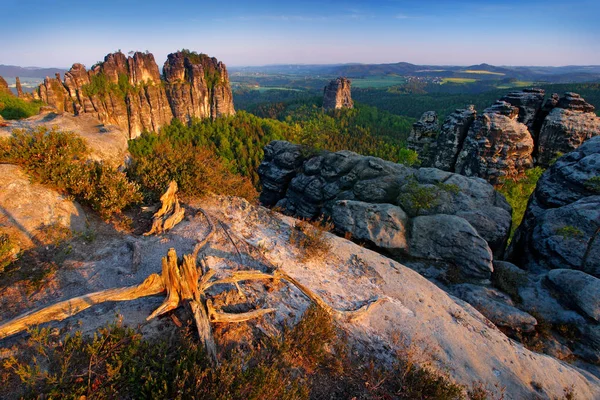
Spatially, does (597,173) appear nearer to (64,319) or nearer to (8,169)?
(64,319)

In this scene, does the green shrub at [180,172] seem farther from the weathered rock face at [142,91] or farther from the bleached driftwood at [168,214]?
the weathered rock face at [142,91]

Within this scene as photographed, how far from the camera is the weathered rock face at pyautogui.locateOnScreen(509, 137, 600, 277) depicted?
1553 cm

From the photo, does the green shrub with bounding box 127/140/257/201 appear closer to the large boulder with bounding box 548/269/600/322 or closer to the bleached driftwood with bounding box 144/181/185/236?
the bleached driftwood with bounding box 144/181/185/236

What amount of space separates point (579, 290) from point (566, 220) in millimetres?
6037

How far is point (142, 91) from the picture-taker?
80.1m

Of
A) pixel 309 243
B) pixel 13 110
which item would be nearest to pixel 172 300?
pixel 309 243

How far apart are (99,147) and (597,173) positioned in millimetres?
29970

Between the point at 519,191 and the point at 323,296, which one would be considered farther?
the point at 519,191

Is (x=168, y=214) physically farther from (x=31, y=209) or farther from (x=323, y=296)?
(x=323, y=296)

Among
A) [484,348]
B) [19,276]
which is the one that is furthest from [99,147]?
[484,348]

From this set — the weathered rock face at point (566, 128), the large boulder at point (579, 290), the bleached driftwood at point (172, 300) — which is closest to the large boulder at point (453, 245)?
the large boulder at point (579, 290)

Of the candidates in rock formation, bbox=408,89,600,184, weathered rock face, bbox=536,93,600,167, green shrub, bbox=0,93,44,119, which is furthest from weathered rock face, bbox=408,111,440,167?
green shrub, bbox=0,93,44,119

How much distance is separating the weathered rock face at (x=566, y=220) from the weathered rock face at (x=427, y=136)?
60.9 ft

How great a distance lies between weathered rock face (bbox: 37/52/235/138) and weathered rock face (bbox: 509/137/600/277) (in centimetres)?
7502
